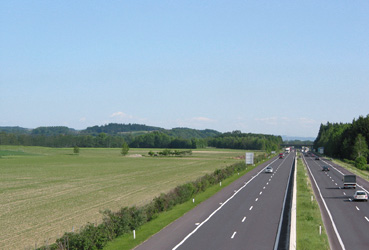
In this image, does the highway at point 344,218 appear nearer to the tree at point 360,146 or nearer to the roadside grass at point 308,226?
the roadside grass at point 308,226

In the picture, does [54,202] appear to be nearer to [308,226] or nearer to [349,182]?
[308,226]

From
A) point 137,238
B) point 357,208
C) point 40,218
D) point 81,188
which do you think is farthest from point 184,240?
point 81,188

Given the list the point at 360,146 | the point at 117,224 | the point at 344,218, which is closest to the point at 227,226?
the point at 117,224

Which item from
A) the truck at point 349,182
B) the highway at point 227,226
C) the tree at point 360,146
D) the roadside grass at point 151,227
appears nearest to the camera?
the highway at point 227,226

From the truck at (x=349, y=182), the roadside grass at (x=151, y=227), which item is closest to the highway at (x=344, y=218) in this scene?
the truck at (x=349, y=182)

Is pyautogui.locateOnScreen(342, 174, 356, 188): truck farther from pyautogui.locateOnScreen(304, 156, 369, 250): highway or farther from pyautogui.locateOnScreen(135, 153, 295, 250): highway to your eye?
pyautogui.locateOnScreen(135, 153, 295, 250): highway

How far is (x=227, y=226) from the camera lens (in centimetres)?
2978

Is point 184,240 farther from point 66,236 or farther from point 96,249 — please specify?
point 66,236

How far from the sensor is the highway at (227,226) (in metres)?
24.8

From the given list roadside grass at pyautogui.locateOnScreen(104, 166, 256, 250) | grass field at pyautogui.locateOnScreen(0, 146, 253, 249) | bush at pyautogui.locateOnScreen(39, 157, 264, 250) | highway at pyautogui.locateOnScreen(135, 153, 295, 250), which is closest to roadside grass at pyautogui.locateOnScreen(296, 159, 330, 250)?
highway at pyautogui.locateOnScreen(135, 153, 295, 250)

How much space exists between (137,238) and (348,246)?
1358 cm

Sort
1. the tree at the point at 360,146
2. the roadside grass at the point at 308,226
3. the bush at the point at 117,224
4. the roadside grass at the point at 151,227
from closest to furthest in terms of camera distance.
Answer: the bush at the point at 117,224
the roadside grass at the point at 308,226
the roadside grass at the point at 151,227
the tree at the point at 360,146

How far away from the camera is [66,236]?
22188mm

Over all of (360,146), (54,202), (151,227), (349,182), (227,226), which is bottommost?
(54,202)
